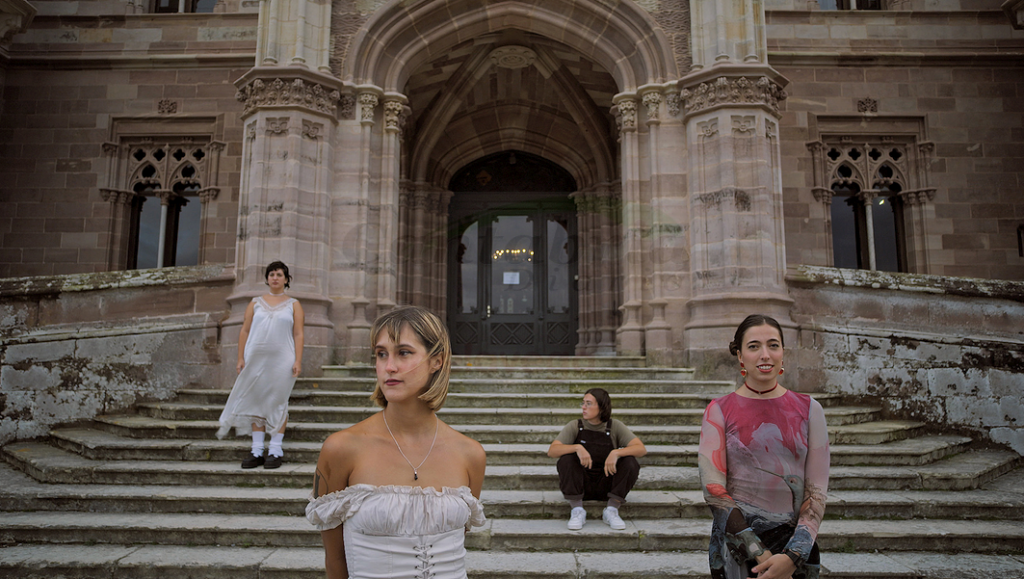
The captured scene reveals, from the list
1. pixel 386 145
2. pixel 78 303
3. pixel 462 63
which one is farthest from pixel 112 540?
pixel 462 63

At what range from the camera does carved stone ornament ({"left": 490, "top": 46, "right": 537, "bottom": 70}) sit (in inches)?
436

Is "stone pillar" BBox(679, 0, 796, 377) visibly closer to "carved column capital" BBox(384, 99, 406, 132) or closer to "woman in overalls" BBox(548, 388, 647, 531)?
"woman in overalls" BBox(548, 388, 647, 531)

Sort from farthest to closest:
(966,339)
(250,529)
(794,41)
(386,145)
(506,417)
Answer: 1. (794,41)
2. (386,145)
3. (966,339)
4. (506,417)
5. (250,529)

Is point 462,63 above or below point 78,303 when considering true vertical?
above

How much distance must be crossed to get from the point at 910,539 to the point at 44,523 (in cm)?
558

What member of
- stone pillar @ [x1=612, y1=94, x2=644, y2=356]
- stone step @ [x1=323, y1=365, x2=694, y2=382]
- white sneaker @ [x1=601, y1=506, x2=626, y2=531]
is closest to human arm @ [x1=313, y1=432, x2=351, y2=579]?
white sneaker @ [x1=601, y1=506, x2=626, y2=531]

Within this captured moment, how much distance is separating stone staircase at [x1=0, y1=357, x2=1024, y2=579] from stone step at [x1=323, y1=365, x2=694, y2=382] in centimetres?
73

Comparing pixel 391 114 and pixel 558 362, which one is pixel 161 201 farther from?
pixel 558 362

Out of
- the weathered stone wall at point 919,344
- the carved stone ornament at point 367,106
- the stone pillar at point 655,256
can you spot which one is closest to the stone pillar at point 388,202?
the carved stone ornament at point 367,106

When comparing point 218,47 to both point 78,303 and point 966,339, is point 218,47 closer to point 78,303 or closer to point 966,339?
point 78,303

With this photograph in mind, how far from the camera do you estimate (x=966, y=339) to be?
21.8 feet

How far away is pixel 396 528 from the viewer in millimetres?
1592

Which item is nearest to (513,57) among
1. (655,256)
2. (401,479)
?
(655,256)

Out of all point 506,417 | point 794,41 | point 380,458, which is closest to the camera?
point 380,458
